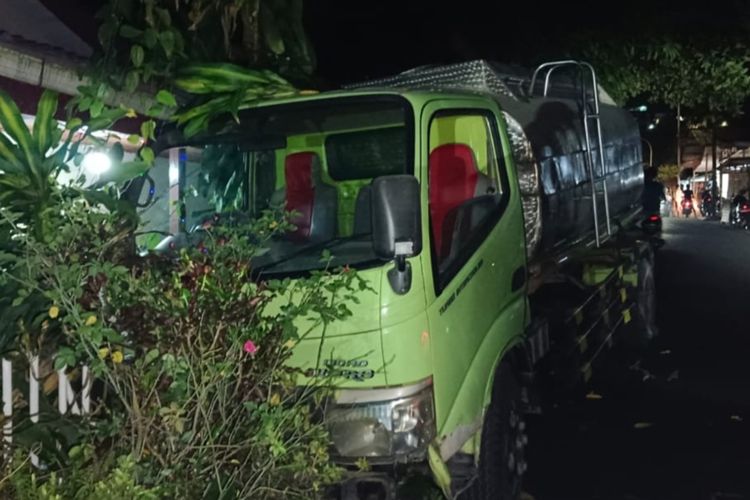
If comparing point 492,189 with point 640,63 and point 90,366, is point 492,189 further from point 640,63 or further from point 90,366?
point 640,63

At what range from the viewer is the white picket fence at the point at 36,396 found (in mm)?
3416

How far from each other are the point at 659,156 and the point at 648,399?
54.8 m

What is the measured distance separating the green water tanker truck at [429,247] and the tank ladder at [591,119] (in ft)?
1.42

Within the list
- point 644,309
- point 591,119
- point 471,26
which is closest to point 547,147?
point 591,119

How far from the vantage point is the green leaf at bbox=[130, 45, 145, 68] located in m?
4.29

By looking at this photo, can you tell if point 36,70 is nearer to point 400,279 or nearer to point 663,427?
point 400,279

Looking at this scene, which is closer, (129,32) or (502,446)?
(129,32)

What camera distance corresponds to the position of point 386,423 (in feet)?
12.3

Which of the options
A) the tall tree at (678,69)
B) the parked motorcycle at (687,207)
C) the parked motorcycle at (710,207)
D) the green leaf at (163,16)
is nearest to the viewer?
the green leaf at (163,16)

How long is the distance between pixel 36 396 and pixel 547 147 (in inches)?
148

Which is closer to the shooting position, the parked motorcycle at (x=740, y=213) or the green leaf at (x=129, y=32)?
the green leaf at (x=129, y=32)

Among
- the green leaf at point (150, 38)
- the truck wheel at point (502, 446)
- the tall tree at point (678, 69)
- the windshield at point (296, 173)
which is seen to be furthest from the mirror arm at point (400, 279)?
the tall tree at point (678, 69)

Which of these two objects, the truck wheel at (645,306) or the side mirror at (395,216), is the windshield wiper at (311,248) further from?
the truck wheel at (645,306)

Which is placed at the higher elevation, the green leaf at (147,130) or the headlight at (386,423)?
the green leaf at (147,130)
